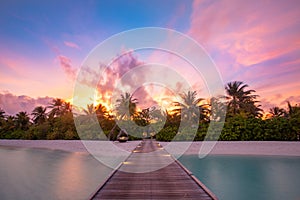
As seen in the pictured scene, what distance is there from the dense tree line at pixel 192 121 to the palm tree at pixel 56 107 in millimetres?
368

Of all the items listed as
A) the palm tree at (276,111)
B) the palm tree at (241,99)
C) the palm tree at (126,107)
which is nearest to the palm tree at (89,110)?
the palm tree at (126,107)

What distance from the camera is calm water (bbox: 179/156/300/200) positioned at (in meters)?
7.88

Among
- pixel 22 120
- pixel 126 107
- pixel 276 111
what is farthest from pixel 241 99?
pixel 22 120

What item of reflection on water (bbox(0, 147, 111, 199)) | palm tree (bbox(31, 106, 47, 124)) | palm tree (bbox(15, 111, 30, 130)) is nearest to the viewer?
reflection on water (bbox(0, 147, 111, 199))

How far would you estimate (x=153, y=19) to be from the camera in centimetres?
1470

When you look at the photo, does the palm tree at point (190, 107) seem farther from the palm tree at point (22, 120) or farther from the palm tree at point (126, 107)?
the palm tree at point (22, 120)

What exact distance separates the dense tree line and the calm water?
7.00 metres

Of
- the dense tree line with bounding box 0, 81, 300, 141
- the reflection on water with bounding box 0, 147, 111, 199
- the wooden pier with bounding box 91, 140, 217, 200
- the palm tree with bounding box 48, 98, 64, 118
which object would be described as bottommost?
the reflection on water with bounding box 0, 147, 111, 199

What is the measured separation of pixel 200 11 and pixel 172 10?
5.22 ft

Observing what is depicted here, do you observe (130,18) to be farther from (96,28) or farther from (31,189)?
(31,189)

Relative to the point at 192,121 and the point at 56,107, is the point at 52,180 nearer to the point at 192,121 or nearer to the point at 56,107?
the point at 192,121

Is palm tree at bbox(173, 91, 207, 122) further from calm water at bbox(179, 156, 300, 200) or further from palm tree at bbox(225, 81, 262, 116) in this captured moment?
calm water at bbox(179, 156, 300, 200)

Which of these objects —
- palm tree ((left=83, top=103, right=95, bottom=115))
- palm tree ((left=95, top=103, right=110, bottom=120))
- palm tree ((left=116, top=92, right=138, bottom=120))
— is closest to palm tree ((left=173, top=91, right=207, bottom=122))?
palm tree ((left=116, top=92, right=138, bottom=120))

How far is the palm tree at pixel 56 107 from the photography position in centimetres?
3758
